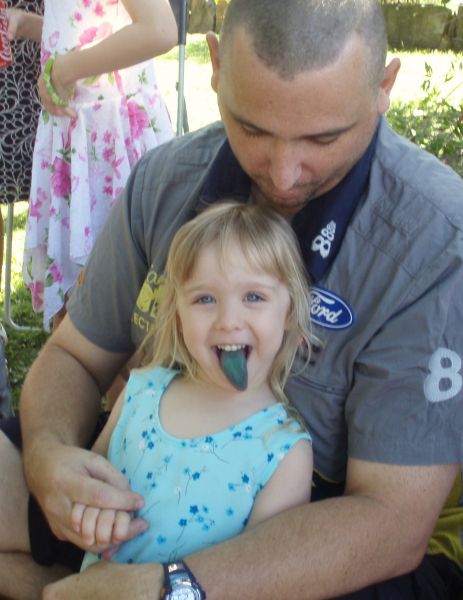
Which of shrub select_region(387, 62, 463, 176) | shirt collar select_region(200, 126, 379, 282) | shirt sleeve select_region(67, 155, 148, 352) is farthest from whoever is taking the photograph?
shrub select_region(387, 62, 463, 176)

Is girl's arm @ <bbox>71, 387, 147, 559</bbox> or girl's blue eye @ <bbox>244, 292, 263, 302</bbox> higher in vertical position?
girl's blue eye @ <bbox>244, 292, 263, 302</bbox>

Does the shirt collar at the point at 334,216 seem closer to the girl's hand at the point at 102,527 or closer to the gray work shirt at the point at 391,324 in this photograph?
the gray work shirt at the point at 391,324

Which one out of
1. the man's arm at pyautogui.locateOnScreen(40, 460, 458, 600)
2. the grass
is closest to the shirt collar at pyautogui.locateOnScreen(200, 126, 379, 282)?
the man's arm at pyautogui.locateOnScreen(40, 460, 458, 600)

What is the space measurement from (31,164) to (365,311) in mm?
2221

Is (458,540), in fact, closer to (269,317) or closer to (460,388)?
(460,388)

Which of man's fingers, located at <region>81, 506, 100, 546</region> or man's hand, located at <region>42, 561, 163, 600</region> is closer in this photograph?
man's hand, located at <region>42, 561, 163, 600</region>

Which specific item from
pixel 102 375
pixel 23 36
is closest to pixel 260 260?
pixel 102 375

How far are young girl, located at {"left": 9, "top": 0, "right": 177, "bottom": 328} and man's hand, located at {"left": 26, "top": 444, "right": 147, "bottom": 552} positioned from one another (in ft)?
4.32

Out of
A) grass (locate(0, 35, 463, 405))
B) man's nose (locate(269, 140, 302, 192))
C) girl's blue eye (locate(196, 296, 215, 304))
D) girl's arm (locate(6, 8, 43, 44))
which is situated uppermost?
girl's arm (locate(6, 8, 43, 44))

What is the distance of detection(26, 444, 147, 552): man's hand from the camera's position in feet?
5.84

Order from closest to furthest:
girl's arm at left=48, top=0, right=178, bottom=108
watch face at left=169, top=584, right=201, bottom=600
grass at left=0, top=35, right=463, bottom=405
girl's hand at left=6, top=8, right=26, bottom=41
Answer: watch face at left=169, top=584, right=201, bottom=600, girl's arm at left=48, top=0, right=178, bottom=108, girl's hand at left=6, top=8, right=26, bottom=41, grass at left=0, top=35, right=463, bottom=405

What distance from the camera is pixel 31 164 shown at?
143 inches

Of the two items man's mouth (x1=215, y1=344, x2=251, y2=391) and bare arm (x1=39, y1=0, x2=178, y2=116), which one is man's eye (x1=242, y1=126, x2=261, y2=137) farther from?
bare arm (x1=39, y1=0, x2=178, y2=116)

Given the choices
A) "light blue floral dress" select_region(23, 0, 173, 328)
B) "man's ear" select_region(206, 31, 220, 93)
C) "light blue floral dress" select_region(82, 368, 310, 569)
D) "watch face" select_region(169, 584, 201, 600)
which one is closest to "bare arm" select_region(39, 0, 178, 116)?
"light blue floral dress" select_region(23, 0, 173, 328)
